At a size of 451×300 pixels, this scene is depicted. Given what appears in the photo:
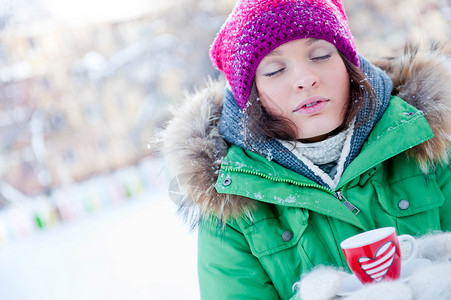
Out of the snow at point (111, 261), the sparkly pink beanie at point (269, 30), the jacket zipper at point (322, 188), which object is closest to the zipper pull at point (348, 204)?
the jacket zipper at point (322, 188)

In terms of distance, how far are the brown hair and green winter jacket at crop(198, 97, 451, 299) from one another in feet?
0.26

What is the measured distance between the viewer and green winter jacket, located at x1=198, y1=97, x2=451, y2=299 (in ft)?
3.80

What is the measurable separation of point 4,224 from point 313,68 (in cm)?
813

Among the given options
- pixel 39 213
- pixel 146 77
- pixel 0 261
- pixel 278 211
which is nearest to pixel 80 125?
pixel 146 77

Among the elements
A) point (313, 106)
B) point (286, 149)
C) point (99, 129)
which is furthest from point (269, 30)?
point (99, 129)

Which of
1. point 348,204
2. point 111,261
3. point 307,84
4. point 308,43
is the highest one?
point 308,43

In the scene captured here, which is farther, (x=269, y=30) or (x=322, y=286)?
(x=269, y=30)

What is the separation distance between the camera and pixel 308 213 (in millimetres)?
1174

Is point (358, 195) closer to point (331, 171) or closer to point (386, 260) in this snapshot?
point (331, 171)

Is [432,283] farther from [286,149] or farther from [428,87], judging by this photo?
[428,87]

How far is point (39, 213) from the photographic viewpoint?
24.9 feet

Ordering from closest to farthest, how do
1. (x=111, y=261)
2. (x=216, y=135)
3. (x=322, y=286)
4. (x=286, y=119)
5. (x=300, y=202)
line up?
(x=322, y=286) < (x=300, y=202) < (x=286, y=119) < (x=216, y=135) < (x=111, y=261)

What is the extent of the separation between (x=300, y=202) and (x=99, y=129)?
43.1 feet

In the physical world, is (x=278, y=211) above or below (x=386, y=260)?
above
